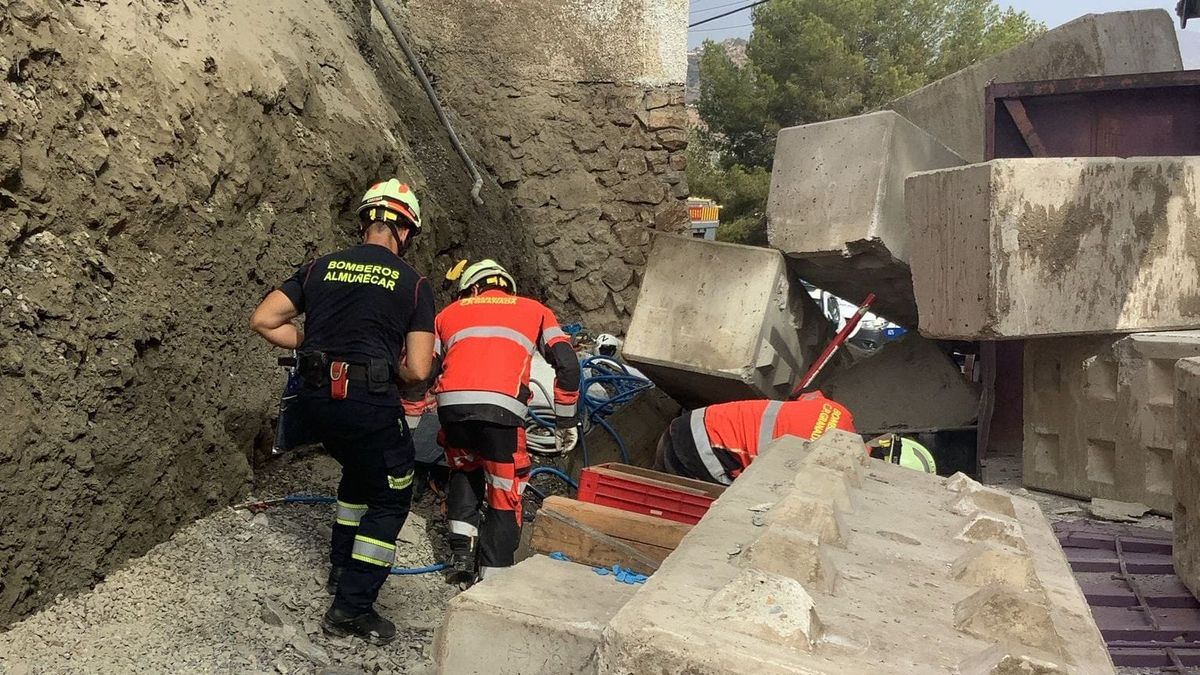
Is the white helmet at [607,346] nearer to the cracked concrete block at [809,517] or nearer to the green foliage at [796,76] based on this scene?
the cracked concrete block at [809,517]

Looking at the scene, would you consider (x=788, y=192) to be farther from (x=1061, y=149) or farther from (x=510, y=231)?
(x=510, y=231)

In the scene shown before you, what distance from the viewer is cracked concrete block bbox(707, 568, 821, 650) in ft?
4.59


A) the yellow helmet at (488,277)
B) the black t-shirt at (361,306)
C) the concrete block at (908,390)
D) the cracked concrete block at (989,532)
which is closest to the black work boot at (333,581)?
the black t-shirt at (361,306)

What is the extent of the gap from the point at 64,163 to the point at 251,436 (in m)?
1.45

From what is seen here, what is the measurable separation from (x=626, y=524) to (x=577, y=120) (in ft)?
18.5

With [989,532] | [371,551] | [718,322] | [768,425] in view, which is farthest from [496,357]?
[989,532]

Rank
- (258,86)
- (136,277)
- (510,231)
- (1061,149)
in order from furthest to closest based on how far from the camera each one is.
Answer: (510,231), (1061,149), (258,86), (136,277)

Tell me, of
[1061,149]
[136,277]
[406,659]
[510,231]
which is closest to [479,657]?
[406,659]

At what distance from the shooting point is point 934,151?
5.89 m

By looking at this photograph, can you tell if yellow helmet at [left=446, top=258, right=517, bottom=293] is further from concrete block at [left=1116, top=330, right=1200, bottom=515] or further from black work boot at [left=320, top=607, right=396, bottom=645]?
concrete block at [left=1116, top=330, right=1200, bottom=515]

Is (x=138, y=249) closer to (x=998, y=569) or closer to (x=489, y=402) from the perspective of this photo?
(x=489, y=402)

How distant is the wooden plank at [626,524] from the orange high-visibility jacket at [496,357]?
124 cm

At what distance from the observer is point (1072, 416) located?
4.63 metres

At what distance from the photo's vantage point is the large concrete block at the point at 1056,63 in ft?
24.4
